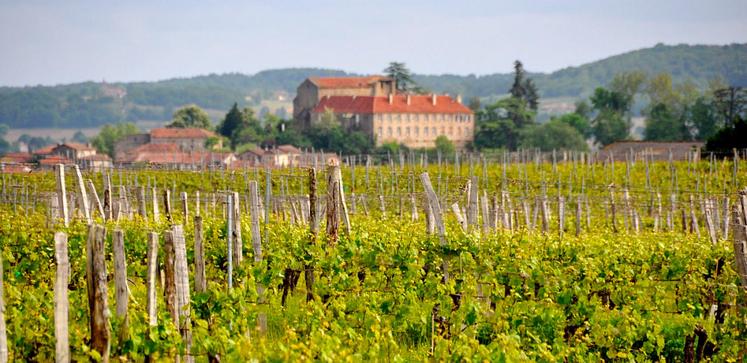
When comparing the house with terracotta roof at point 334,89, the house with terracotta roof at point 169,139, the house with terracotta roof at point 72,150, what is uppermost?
the house with terracotta roof at point 334,89

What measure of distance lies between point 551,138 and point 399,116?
15.9 m

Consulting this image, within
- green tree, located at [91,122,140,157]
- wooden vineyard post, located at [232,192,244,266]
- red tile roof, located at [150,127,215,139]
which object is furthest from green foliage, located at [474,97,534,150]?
wooden vineyard post, located at [232,192,244,266]

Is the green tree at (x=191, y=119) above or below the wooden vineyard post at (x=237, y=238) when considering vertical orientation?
above

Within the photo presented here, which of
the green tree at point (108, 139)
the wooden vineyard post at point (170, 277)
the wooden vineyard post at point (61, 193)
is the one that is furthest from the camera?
the green tree at point (108, 139)

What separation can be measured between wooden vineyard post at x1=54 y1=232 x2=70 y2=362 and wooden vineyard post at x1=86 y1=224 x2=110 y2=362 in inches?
9.9

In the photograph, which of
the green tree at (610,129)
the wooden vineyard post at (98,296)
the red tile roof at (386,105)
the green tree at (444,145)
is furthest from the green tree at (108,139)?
the wooden vineyard post at (98,296)

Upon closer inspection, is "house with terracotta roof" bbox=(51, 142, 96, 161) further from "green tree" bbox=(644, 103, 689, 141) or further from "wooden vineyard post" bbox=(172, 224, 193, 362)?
"wooden vineyard post" bbox=(172, 224, 193, 362)

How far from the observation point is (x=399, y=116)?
103m

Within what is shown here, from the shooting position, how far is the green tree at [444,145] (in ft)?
321

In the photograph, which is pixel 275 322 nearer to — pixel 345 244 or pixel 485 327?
pixel 345 244

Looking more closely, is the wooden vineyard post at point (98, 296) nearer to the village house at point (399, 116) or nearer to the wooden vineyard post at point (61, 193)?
the wooden vineyard post at point (61, 193)

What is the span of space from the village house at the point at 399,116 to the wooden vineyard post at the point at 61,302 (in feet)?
294

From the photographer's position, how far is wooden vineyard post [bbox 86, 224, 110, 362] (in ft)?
28.0

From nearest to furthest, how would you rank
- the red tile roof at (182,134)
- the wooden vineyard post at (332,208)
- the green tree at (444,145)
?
the wooden vineyard post at (332,208) → the green tree at (444,145) → the red tile roof at (182,134)
